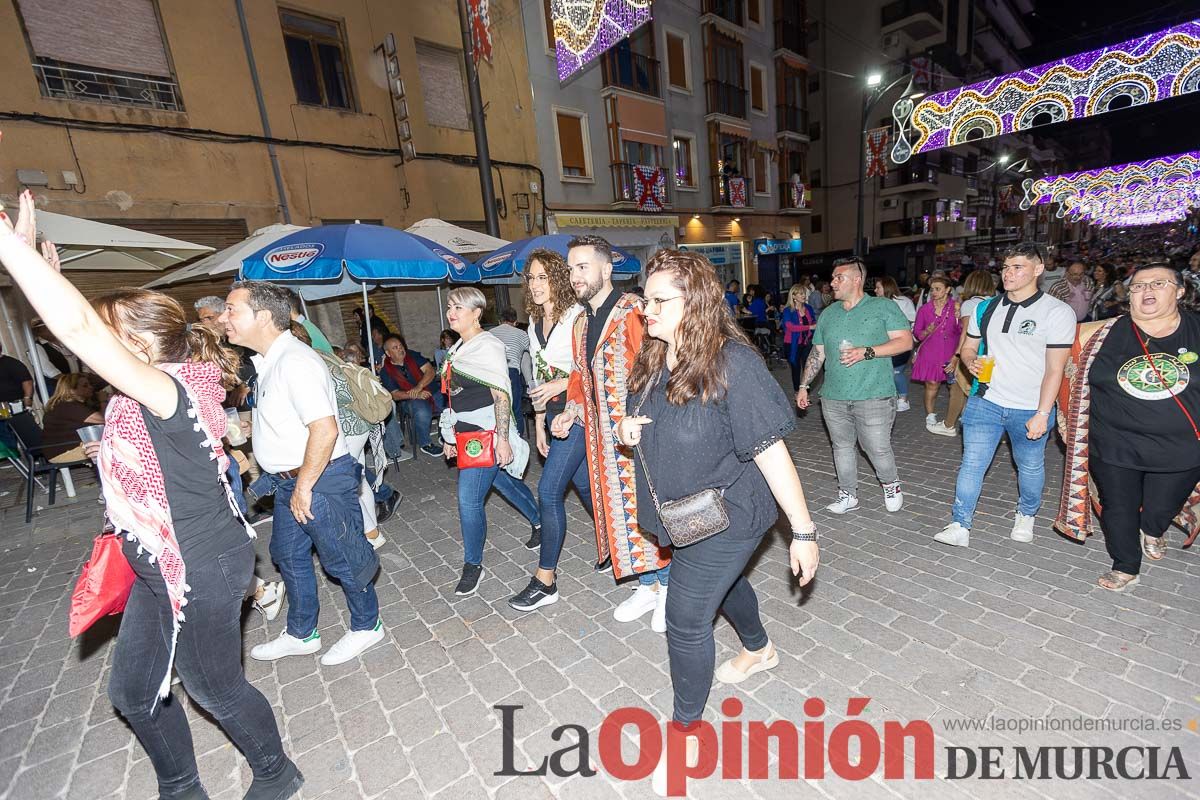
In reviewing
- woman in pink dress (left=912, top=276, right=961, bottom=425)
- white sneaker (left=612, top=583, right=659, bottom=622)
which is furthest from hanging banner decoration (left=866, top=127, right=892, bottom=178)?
white sneaker (left=612, top=583, right=659, bottom=622)

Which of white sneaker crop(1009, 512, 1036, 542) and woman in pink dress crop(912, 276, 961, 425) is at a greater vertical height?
woman in pink dress crop(912, 276, 961, 425)

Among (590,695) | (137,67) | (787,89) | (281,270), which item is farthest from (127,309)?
(787,89)

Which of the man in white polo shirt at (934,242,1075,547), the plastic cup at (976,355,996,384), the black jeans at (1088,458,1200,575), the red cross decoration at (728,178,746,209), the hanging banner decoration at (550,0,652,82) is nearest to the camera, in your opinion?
the black jeans at (1088,458,1200,575)

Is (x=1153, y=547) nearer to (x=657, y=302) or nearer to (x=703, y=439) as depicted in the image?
(x=703, y=439)

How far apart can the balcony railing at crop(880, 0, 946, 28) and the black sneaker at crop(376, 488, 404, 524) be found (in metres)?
38.2

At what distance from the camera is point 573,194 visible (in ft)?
54.6

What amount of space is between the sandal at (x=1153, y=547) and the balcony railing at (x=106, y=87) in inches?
561

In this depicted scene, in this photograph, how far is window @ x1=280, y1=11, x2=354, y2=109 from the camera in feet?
36.2

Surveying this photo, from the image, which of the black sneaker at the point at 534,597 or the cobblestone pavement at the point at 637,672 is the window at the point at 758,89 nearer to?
the cobblestone pavement at the point at 637,672

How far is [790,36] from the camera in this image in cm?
2447

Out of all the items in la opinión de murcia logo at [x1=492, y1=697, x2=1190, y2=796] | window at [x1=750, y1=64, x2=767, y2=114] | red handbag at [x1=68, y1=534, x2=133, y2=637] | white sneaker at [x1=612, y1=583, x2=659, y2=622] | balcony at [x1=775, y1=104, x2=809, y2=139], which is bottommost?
la opinión de murcia logo at [x1=492, y1=697, x2=1190, y2=796]

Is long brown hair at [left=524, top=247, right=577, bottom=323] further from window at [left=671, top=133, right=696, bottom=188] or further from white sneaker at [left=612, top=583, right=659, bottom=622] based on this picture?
window at [left=671, top=133, right=696, bottom=188]

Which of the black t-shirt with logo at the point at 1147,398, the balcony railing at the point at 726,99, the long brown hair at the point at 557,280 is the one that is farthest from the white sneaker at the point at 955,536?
the balcony railing at the point at 726,99

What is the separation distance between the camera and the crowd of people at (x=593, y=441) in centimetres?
190
